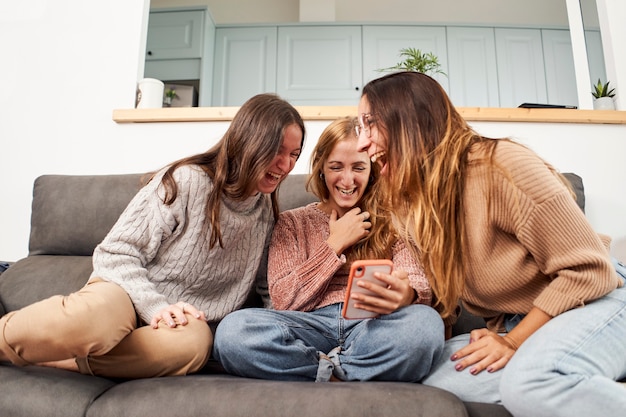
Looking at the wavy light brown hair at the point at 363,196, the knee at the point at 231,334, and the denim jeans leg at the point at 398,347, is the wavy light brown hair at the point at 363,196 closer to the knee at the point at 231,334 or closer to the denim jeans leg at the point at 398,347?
the denim jeans leg at the point at 398,347

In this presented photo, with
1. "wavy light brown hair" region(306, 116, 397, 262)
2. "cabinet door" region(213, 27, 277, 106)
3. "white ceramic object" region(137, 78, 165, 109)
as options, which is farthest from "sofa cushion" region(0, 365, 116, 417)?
Result: "cabinet door" region(213, 27, 277, 106)

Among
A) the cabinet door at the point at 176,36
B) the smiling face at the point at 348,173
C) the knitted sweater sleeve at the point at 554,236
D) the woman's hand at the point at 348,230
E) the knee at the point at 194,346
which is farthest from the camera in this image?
the cabinet door at the point at 176,36

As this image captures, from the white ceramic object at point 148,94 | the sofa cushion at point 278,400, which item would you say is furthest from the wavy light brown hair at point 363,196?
the white ceramic object at point 148,94

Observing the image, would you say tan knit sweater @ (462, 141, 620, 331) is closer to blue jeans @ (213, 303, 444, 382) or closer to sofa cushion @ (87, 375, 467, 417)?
blue jeans @ (213, 303, 444, 382)

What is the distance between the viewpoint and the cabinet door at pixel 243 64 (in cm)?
351

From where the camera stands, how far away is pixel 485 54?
3.56 m

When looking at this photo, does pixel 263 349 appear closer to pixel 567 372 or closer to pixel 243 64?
pixel 567 372

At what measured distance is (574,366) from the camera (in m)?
0.68

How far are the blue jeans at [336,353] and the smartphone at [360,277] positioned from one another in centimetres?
6

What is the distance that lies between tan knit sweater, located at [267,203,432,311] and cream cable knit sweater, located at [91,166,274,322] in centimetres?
6

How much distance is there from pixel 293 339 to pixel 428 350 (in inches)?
10.2

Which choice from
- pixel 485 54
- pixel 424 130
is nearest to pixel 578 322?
pixel 424 130

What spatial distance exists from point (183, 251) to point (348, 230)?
1.30 feet

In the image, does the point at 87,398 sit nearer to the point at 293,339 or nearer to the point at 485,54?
the point at 293,339
